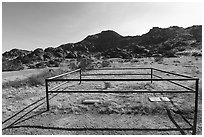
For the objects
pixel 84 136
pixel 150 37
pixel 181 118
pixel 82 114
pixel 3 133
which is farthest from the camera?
pixel 150 37

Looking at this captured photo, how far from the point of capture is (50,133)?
2752 mm

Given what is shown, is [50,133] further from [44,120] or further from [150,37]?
[150,37]

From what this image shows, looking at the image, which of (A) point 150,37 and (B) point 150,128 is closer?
(B) point 150,128

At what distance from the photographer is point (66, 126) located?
300 cm

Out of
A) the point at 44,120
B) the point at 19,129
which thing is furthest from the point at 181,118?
the point at 19,129

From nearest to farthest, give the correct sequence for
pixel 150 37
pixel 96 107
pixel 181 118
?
pixel 181 118 < pixel 96 107 < pixel 150 37

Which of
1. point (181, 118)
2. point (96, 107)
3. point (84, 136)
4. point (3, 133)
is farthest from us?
point (96, 107)

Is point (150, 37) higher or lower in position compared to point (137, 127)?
higher

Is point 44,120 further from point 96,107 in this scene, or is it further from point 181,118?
point 181,118

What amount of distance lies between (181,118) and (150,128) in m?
0.89

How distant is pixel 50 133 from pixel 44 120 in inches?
24.4

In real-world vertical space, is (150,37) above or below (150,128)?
above

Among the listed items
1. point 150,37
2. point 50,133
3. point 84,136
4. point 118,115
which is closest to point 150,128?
point 118,115

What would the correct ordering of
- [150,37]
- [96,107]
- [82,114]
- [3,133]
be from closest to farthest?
[3,133] < [82,114] < [96,107] < [150,37]
